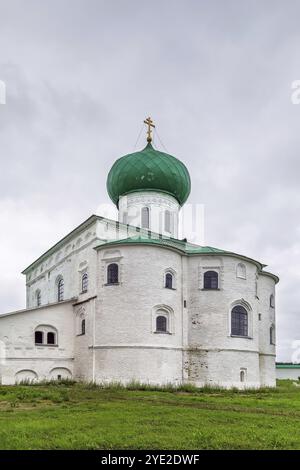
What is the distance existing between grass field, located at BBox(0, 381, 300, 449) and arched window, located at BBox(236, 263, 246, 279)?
9.72 m

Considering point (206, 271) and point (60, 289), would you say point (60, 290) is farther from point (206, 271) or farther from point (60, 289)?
point (206, 271)

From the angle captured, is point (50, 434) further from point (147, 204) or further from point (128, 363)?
point (147, 204)

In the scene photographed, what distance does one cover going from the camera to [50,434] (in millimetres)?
9094

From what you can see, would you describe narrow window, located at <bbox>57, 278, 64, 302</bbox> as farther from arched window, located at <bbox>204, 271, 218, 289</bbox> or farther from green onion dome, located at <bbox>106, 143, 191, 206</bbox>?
arched window, located at <bbox>204, 271, 218, 289</bbox>

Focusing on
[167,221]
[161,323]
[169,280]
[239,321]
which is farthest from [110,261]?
[239,321]

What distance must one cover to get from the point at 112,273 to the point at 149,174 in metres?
7.53

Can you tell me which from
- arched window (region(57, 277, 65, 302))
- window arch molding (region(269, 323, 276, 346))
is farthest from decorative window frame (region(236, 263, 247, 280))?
arched window (region(57, 277, 65, 302))

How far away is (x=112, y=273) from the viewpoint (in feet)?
76.3

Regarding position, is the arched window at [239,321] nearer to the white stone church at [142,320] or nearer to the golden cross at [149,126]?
the white stone church at [142,320]

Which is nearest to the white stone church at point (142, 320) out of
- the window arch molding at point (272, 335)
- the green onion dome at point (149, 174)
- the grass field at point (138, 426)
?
the window arch molding at point (272, 335)

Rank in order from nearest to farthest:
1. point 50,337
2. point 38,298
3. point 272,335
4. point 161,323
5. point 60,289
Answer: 1. point 161,323
2. point 50,337
3. point 272,335
4. point 60,289
5. point 38,298

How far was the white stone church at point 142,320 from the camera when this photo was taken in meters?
22.3

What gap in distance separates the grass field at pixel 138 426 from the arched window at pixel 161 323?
7.18 meters
